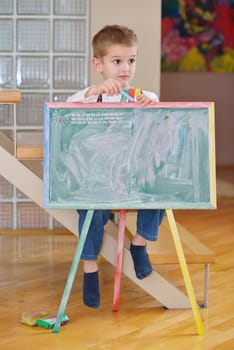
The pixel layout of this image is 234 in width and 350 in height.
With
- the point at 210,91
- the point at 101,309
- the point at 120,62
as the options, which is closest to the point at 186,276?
the point at 101,309

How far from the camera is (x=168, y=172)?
2.98 metres

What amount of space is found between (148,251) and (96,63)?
81 cm

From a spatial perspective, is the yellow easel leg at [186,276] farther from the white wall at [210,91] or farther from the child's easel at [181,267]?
the white wall at [210,91]

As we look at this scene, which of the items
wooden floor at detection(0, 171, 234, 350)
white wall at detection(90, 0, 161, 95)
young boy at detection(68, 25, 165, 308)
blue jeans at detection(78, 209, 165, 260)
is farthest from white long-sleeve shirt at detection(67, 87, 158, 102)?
white wall at detection(90, 0, 161, 95)

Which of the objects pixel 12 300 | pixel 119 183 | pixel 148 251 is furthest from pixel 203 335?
pixel 12 300

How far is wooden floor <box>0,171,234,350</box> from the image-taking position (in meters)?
2.91

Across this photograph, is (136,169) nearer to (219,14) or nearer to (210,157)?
(210,157)

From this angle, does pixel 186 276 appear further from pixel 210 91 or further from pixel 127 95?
pixel 210 91

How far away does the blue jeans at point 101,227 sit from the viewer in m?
3.14

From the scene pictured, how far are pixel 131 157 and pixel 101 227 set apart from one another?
0.36m

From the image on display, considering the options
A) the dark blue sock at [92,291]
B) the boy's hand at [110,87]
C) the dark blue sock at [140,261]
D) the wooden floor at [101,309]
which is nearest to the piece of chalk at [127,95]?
the boy's hand at [110,87]

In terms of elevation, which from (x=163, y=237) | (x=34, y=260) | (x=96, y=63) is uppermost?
(x=96, y=63)

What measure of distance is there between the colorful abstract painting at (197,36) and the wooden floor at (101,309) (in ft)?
14.3

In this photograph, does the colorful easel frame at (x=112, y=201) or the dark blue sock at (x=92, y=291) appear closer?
the colorful easel frame at (x=112, y=201)
